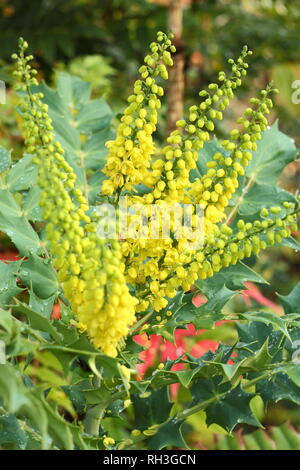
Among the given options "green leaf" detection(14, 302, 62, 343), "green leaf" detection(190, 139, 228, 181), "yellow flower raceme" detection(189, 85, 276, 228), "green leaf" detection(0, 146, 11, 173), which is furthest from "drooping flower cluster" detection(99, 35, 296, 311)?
"green leaf" detection(0, 146, 11, 173)

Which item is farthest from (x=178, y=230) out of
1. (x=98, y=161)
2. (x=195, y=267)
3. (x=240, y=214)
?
(x=98, y=161)

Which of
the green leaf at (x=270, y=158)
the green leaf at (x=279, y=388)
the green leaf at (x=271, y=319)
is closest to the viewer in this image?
the green leaf at (x=271, y=319)

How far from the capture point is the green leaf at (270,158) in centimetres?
126

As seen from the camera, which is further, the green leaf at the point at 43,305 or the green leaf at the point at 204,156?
the green leaf at the point at 204,156

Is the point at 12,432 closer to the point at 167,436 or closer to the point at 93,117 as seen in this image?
the point at 167,436

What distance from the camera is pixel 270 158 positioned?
127cm

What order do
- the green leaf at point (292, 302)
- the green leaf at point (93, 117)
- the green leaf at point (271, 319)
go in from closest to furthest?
the green leaf at point (271, 319) < the green leaf at point (292, 302) < the green leaf at point (93, 117)

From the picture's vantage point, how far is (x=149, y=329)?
36.2 inches

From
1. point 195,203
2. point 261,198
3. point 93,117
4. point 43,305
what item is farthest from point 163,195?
point 93,117

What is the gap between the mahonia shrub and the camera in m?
0.76

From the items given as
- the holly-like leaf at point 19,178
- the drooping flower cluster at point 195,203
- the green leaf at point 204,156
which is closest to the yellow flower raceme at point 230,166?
the drooping flower cluster at point 195,203

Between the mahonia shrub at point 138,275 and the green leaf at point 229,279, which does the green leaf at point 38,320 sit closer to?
the mahonia shrub at point 138,275

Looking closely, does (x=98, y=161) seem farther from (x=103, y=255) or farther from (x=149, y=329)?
(x=103, y=255)

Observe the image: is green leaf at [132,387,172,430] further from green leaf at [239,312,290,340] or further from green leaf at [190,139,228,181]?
green leaf at [190,139,228,181]
